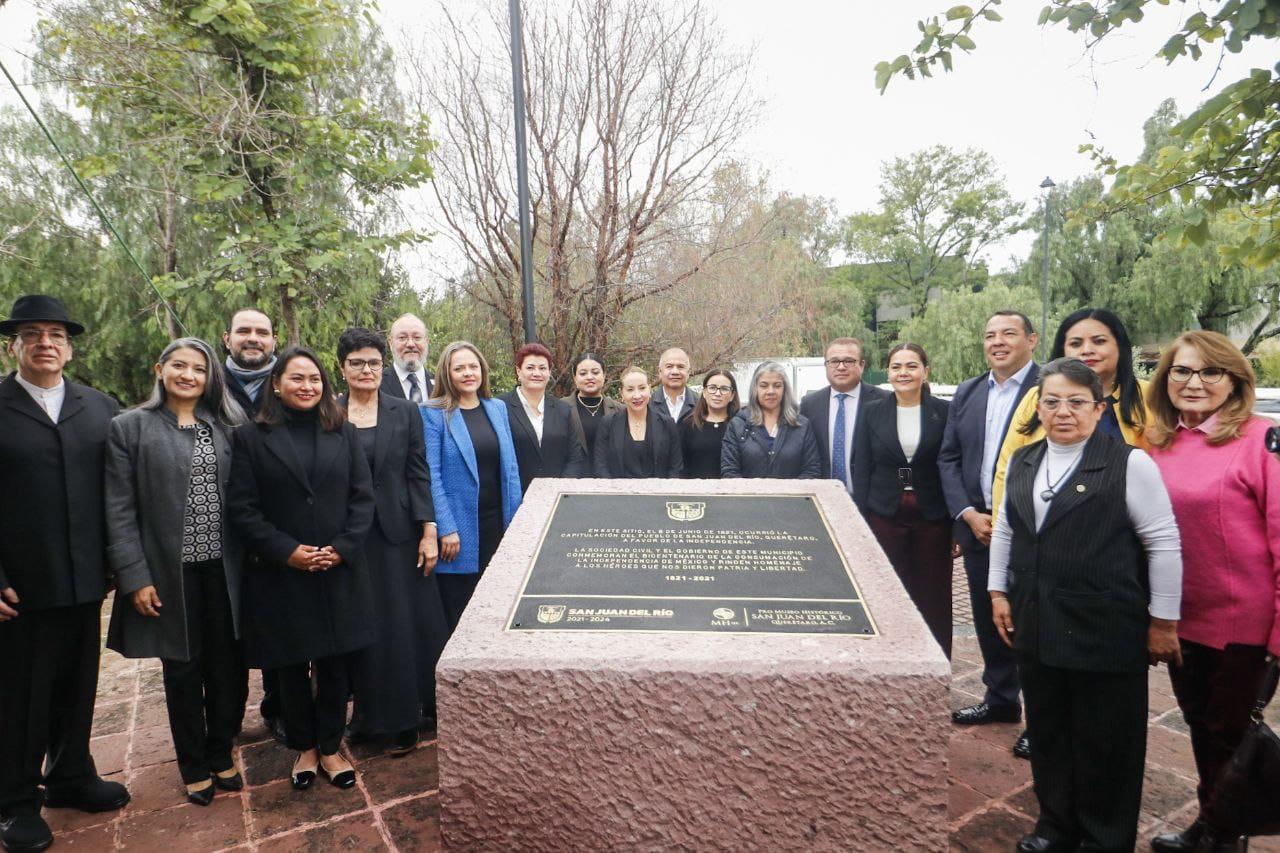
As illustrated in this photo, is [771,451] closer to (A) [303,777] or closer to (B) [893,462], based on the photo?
(B) [893,462]

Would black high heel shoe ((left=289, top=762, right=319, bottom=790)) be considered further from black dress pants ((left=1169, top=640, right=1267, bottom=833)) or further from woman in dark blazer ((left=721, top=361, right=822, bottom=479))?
black dress pants ((left=1169, top=640, right=1267, bottom=833))

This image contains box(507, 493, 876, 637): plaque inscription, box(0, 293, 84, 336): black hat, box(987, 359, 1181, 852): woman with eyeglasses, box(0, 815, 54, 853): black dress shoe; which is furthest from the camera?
box(0, 293, 84, 336): black hat

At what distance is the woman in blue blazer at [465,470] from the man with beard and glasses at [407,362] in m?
0.67

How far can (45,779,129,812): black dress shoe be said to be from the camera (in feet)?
10.4

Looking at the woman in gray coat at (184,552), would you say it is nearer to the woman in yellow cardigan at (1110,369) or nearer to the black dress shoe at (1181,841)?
the woman in yellow cardigan at (1110,369)

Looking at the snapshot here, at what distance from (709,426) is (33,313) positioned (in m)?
3.35

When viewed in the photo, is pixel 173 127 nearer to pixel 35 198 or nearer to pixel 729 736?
pixel 729 736

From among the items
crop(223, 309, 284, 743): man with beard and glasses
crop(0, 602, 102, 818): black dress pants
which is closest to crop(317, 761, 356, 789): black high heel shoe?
crop(223, 309, 284, 743): man with beard and glasses

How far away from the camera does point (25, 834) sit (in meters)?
2.91

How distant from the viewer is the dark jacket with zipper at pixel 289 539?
3156 millimetres

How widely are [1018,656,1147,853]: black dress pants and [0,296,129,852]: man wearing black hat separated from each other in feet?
12.4

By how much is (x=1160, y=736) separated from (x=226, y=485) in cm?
456

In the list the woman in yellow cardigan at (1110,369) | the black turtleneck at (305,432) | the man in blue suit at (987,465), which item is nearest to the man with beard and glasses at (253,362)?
the black turtleneck at (305,432)

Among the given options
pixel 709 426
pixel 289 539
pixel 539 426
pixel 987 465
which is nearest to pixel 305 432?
pixel 289 539
